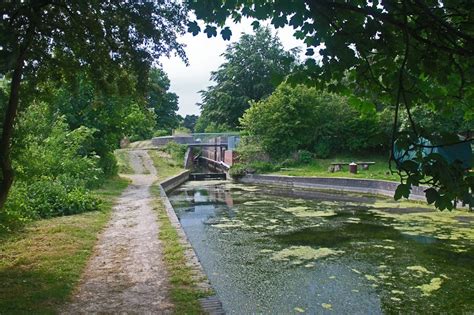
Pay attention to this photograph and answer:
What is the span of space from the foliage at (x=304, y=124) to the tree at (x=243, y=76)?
18198 millimetres

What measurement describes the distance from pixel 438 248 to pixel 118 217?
24.2 ft

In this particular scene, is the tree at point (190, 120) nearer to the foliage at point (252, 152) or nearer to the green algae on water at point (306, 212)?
the foliage at point (252, 152)

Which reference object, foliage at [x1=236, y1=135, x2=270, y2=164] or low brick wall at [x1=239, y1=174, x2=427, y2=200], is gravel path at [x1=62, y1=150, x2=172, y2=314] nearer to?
low brick wall at [x1=239, y1=174, x2=427, y2=200]

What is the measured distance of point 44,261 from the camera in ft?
21.9

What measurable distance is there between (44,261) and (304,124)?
1018 inches

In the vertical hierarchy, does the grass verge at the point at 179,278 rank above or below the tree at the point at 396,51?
below

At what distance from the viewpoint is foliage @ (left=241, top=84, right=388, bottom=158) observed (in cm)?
3092

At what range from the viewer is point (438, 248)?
9.20m

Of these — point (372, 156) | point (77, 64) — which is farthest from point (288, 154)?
point (77, 64)

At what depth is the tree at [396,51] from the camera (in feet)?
8.16

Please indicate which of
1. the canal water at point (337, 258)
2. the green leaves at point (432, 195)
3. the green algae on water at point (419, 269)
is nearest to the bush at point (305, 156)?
the canal water at point (337, 258)

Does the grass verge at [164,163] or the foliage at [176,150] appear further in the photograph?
the foliage at [176,150]

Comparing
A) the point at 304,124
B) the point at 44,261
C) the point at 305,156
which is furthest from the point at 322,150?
the point at 44,261

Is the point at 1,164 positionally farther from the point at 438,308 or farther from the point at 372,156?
the point at 372,156
